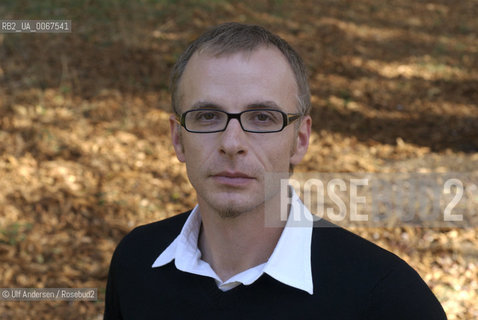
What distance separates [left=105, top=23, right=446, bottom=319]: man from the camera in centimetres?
200

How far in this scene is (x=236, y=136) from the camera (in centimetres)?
209

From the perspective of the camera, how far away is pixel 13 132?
7281mm

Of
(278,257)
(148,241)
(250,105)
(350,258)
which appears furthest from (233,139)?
(148,241)

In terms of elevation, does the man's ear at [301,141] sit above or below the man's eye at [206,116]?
below

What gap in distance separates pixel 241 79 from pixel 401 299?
1.11 m

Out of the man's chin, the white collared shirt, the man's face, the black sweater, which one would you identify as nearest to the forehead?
the man's face

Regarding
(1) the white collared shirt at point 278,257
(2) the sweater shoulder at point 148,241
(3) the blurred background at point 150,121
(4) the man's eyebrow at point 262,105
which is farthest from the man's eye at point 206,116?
(3) the blurred background at point 150,121

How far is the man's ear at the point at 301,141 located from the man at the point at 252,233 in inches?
0.5

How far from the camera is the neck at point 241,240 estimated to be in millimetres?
2229

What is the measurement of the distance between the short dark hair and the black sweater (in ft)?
2.31

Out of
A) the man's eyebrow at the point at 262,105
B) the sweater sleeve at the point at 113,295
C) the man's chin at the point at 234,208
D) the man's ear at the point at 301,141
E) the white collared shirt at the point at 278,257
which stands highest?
the man's eyebrow at the point at 262,105

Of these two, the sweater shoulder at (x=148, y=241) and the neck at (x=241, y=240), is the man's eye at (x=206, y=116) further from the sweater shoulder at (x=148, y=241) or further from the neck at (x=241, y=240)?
the sweater shoulder at (x=148, y=241)

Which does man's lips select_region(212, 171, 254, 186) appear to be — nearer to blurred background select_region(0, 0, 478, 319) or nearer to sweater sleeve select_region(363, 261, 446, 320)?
sweater sleeve select_region(363, 261, 446, 320)

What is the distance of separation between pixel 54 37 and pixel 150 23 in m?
2.17
